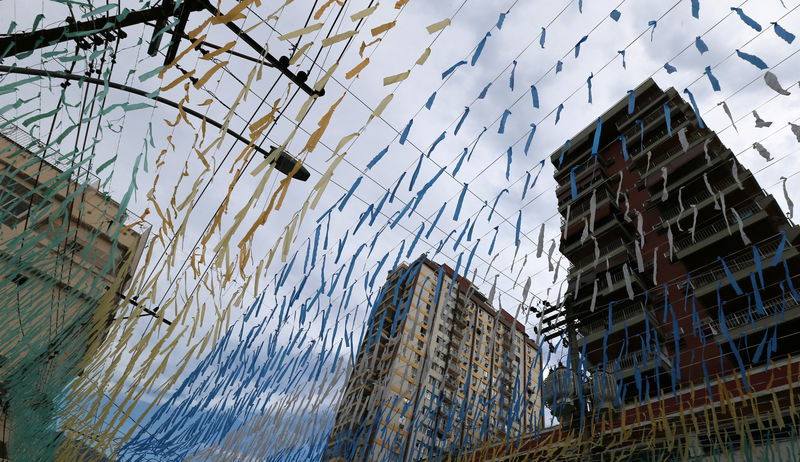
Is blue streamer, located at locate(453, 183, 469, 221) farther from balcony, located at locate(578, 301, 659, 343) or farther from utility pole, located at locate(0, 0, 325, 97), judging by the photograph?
balcony, located at locate(578, 301, 659, 343)

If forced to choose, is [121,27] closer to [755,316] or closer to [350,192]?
[350,192]

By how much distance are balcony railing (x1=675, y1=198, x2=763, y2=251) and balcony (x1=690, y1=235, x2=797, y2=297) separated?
44.0 inches

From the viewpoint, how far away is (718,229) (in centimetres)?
1686

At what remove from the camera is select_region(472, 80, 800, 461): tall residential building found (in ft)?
36.7

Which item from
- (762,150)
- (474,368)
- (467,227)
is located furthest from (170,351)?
(474,368)

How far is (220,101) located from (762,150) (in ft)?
25.3

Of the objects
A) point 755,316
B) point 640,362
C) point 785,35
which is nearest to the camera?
point 785,35

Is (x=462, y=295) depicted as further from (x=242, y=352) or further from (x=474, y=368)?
(x=242, y=352)

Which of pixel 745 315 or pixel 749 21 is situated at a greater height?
pixel 745 315

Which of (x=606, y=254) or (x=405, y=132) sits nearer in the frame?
(x=405, y=132)

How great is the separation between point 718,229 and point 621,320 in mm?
5095

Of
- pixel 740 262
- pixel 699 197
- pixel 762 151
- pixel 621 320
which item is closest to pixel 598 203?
pixel 699 197

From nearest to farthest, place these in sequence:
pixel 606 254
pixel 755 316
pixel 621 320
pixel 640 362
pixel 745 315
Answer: pixel 755 316 < pixel 745 315 < pixel 640 362 < pixel 621 320 < pixel 606 254

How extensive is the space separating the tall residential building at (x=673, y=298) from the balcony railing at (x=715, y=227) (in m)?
0.06
